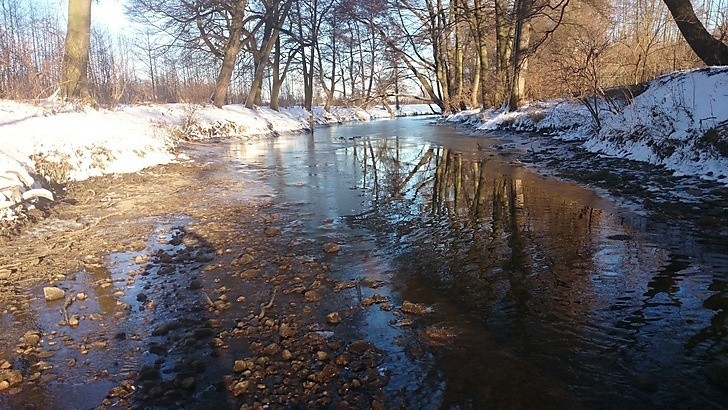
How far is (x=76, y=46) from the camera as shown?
1362cm

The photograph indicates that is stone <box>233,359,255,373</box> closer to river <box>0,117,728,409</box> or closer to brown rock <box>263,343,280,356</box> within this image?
river <box>0,117,728,409</box>

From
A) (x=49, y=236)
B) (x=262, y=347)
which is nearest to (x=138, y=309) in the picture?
(x=262, y=347)

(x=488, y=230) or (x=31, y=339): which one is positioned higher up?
(x=488, y=230)

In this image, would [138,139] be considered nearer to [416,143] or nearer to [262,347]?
[416,143]

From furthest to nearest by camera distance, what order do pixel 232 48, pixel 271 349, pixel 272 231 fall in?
1. pixel 232 48
2. pixel 272 231
3. pixel 271 349

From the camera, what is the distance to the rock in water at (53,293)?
3.76m

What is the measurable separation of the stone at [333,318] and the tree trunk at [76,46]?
1302cm

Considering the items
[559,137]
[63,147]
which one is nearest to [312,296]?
[63,147]

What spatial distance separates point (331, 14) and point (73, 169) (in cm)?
2689

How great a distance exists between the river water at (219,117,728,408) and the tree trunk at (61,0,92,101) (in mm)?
9834

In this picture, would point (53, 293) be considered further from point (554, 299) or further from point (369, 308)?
point (554, 299)

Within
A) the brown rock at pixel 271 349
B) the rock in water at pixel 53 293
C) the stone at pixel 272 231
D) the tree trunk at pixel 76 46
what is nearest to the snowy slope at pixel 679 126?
the stone at pixel 272 231

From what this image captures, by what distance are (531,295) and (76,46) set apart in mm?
14750

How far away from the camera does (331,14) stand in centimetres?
3225
